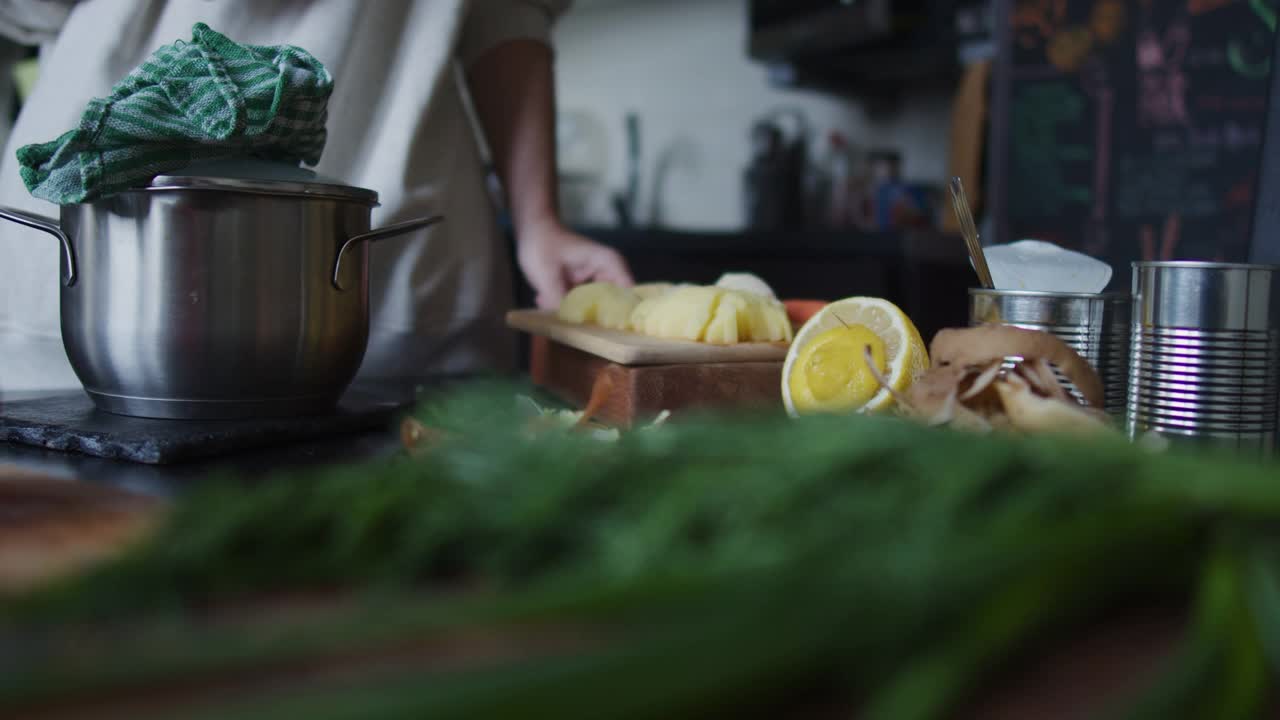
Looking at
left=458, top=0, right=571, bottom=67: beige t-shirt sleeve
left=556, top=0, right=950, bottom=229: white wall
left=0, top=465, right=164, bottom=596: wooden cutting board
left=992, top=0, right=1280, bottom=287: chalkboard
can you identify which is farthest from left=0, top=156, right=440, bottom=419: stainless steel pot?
left=556, top=0, right=950, bottom=229: white wall

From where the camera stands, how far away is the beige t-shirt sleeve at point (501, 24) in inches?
53.5

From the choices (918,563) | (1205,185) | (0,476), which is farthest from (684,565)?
(1205,185)

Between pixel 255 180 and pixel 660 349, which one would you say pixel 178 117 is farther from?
pixel 660 349

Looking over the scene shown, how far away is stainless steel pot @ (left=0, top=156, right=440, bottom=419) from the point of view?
739mm

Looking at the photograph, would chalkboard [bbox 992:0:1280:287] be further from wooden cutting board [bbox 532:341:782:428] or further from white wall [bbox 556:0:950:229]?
wooden cutting board [bbox 532:341:782:428]

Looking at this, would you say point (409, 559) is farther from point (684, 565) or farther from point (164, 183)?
point (164, 183)

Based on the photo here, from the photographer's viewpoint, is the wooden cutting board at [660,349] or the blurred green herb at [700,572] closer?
the blurred green herb at [700,572]

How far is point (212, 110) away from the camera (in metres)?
0.76

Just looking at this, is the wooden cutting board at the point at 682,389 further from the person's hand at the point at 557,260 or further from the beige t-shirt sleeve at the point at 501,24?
the beige t-shirt sleeve at the point at 501,24

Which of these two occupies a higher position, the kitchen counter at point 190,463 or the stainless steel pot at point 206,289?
the stainless steel pot at point 206,289

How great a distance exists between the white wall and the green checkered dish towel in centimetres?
255

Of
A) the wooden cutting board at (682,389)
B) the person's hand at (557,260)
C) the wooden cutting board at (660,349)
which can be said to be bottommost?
the wooden cutting board at (682,389)

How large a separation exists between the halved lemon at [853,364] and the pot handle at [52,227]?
567 mm

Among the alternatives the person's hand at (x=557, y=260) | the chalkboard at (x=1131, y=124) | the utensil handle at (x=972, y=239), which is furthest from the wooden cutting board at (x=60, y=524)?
the chalkboard at (x=1131, y=124)
